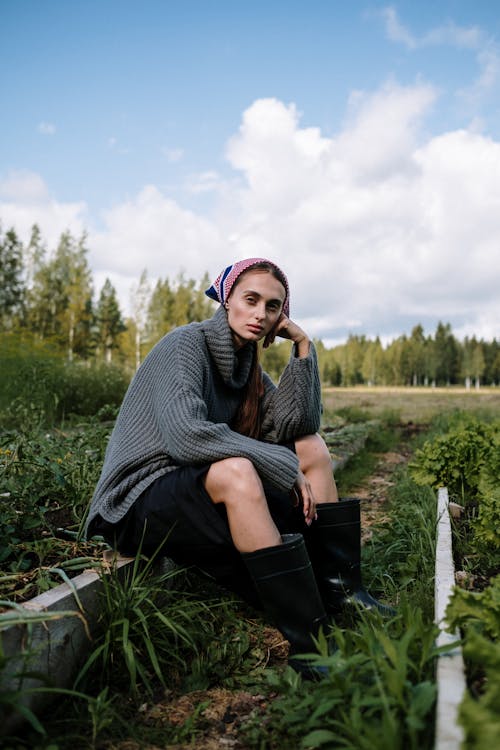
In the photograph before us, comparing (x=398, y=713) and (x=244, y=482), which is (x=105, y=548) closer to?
(x=244, y=482)

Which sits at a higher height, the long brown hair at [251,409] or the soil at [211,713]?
the long brown hair at [251,409]

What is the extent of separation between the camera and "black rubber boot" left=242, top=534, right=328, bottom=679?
1913mm

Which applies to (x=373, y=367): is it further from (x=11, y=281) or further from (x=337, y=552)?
(x=337, y=552)

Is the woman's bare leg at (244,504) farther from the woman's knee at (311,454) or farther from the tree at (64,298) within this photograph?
the tree at (64,298)

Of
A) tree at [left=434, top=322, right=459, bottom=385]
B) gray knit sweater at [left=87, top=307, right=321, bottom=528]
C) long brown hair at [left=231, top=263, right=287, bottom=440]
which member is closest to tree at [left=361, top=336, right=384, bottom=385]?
tree at [left=434, top=322, right=459, bottom=385]

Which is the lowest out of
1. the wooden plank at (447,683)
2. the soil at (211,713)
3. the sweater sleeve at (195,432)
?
the soil at (211,713)

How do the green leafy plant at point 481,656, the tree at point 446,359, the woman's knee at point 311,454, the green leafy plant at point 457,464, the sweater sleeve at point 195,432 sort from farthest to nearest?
the tree at point 446,359 < the green leafy plant at point 457,464 < the woman's knee at point 311,454 < the sweater sleeve at point 195,432 < the green leafy plant at point 481,656

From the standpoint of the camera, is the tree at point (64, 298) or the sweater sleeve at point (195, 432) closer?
the sweater sleeve at point (195, 432)

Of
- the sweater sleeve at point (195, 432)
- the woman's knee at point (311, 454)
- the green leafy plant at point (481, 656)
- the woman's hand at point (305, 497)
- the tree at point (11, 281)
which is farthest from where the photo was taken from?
the tree at point (11, 281)

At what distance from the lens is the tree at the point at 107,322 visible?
33.4m

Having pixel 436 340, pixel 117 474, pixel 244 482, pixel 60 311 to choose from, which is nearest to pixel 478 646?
pixel 244 482

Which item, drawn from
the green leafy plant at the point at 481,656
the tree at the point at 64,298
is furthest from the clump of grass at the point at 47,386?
the tree at the point at 64,298

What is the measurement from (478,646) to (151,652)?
1033 millimetres

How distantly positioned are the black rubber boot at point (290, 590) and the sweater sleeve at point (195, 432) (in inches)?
11.4
